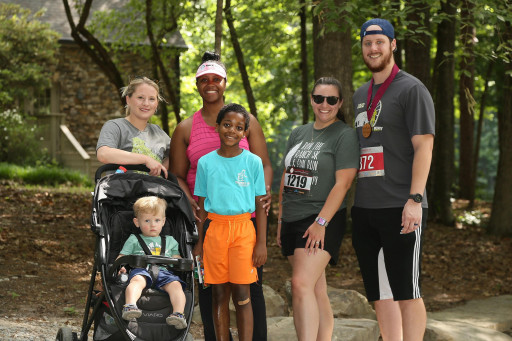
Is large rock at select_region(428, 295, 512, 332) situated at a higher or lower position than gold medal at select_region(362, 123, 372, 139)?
lower

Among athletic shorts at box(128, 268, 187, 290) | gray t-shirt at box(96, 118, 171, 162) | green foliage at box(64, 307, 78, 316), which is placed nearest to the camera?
athletic shorts at box(128, 268, 187, 290)

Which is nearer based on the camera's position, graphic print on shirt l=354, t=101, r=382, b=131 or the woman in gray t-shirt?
graphic print on shirt l=354, t=101, r=382, b=131

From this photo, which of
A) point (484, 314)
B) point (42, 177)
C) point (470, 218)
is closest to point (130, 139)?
point (484, 314)

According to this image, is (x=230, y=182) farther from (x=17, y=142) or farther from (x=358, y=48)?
(x=17, y=142)

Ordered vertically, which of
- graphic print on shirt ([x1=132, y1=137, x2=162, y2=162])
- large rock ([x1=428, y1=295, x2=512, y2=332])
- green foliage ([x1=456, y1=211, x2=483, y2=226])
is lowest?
large rock ([x1=428, y1=295, x2=512, y2=332])

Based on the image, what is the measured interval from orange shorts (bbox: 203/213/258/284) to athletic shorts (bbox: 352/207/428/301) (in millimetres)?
776

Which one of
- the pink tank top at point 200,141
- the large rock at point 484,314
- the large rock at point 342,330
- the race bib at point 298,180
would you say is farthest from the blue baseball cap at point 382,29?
the large rock at point 484,314

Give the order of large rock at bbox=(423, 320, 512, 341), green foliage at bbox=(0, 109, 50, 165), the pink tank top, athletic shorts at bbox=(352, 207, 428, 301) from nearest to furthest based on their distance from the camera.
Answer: athletic shorts at bbox=(352, 207, 428, 301), the pink tank top, large rock at bbox=(423, 320, 512, 341), green foliage at bbox=(0, 109, 50, 165)

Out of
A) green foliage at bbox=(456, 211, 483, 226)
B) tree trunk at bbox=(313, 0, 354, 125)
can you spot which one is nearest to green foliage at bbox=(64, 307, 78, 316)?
tree trunk at bbox=(313, 0, 354, 125)

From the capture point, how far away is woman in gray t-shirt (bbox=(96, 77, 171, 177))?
4785 mm

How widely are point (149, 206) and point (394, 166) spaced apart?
1.64 m

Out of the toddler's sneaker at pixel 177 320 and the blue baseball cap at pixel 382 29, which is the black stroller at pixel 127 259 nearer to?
the toddler's sneaker at pixel 177 320

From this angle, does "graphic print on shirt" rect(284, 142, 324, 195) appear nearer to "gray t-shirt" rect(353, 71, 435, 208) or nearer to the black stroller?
"gray t-shirt" rect(353, 71, 435, 208)

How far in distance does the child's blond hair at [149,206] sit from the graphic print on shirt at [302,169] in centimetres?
94
